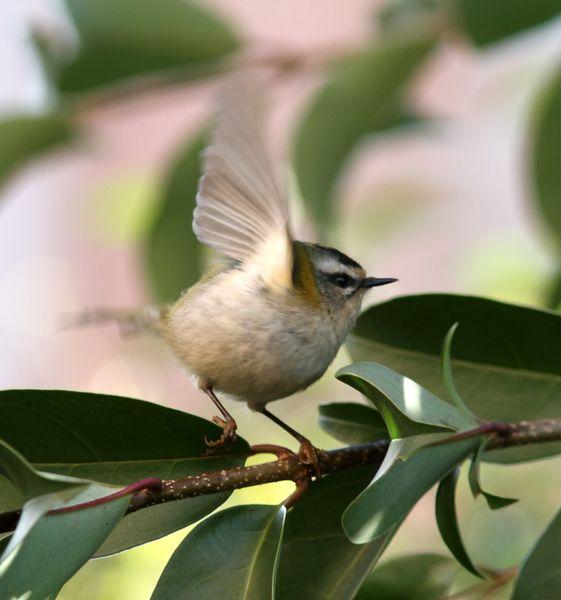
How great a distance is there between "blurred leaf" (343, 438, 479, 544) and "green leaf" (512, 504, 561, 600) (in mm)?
194

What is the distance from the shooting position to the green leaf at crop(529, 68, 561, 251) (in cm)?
233

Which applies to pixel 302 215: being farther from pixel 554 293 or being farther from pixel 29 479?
pixel 29 479

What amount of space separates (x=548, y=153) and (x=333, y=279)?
0.80 metres

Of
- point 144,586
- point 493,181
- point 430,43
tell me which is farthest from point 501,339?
point 493,181

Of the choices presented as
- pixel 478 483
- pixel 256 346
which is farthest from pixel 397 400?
pixel 256 346

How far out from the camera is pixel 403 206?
344 cm

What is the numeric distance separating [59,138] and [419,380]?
1548 millimetres

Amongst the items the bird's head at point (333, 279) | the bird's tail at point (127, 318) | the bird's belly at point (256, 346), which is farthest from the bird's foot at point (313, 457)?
the bird's tail at point (127, 318)

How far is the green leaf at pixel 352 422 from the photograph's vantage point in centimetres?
133

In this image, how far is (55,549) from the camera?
102cm

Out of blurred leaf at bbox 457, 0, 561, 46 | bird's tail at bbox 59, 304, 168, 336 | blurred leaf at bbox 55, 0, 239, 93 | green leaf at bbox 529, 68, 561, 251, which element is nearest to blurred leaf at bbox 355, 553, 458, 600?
bird's tail at bbox 59, 304, 168, 336

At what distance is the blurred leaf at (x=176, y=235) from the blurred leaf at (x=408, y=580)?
1312mm

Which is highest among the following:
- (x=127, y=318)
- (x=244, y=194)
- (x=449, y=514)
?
(x=244, y=194)

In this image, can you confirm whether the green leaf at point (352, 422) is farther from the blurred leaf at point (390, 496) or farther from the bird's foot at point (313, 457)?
the blurred leaf at point (390, 496)
